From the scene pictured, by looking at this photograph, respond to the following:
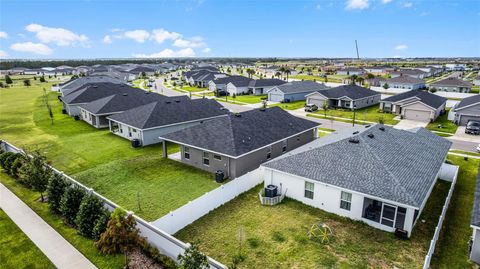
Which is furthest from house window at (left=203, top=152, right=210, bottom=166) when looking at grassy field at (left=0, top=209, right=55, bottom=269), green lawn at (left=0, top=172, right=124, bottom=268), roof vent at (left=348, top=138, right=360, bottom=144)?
grassy field at (left=0, top=209, right=55, bottom=269)

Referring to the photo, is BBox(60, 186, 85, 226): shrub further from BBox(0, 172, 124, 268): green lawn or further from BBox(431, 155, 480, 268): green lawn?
BBox(431, 155, 480, 268): green lawn

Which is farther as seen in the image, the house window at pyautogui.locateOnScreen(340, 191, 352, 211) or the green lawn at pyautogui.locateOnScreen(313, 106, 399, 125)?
the green lawn at pyautogui.locateOnScreen(313, 106, 399, 125)

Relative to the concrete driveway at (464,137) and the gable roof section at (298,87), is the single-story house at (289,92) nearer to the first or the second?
the gable roof section at (298,87)

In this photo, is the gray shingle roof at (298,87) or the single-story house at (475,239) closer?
the single-story house at (475,239)

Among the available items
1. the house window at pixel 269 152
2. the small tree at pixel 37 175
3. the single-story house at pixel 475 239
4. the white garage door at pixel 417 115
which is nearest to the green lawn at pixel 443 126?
the white garage door at pixel 417 115

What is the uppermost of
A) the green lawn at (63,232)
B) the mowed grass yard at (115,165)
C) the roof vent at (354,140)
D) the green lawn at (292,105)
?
the roof vent at (354,140)
